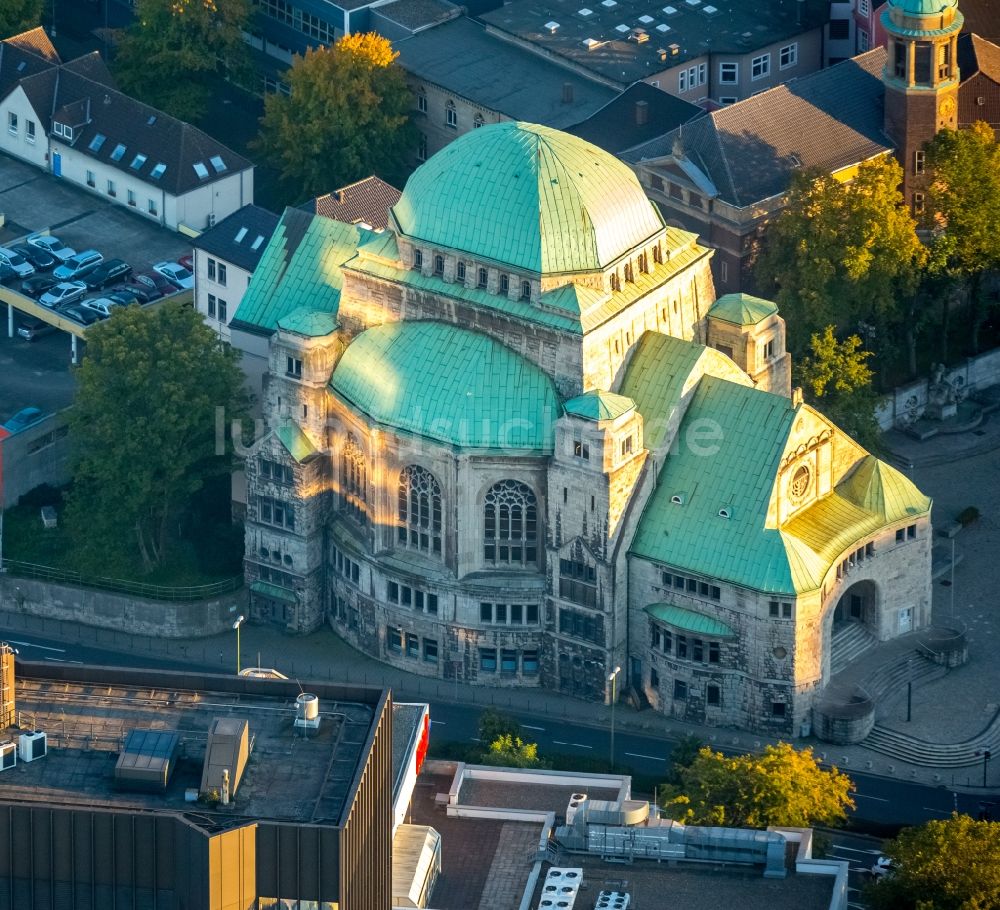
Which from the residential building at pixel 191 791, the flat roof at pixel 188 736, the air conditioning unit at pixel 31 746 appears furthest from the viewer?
the air conditioning unit at pixel 31 746

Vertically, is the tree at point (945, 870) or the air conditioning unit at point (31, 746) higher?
the air conditioning unit at point (31, 746)

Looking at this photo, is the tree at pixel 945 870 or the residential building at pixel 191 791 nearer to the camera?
the residential building at pixel 191 791

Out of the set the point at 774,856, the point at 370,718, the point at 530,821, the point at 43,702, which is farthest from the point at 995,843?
the point at 43,702

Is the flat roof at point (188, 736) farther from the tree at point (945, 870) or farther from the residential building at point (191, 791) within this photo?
the tree at point (945, 870)

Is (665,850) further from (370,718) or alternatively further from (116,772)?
(116,772)

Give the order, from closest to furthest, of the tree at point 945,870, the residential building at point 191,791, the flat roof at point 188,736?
the residential building at point 191,791
the flat roof at point 188,736
the tree at point 945,870

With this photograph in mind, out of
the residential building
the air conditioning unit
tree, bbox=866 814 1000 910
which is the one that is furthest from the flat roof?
tree, bbox=866 814 1000 910

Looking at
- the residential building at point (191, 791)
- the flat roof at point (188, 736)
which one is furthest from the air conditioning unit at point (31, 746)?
the flat roof at point (188, 736)
